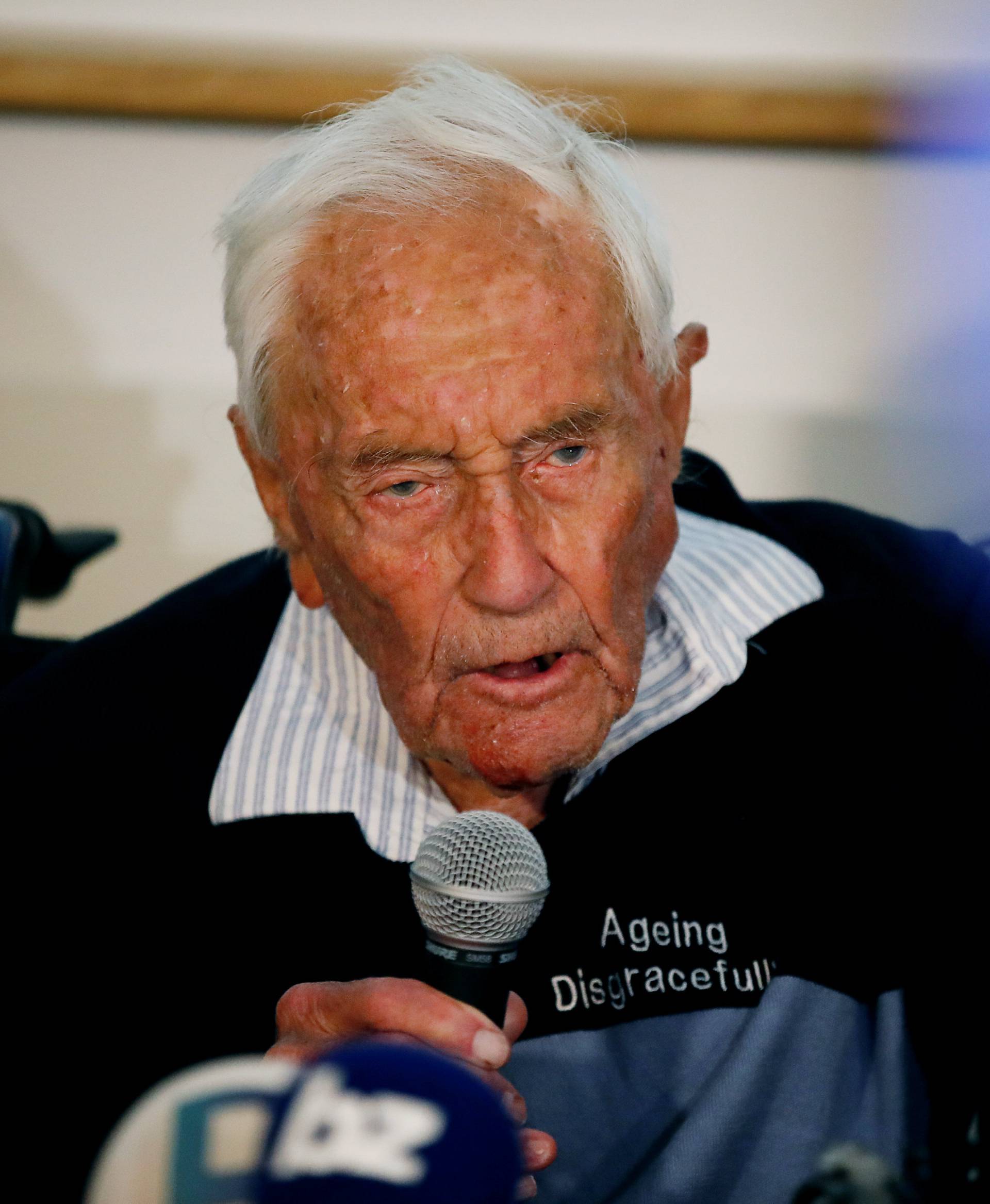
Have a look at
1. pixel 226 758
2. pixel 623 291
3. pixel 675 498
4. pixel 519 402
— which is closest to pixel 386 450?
pixel 519 402

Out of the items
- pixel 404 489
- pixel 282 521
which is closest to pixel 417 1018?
pixel 404 489

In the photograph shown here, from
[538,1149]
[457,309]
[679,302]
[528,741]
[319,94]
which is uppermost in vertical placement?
[319,94]

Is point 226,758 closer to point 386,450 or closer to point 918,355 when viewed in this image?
point 386,450

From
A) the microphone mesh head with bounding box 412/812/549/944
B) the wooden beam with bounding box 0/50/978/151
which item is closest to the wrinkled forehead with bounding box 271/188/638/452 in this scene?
the microphone mesh head with bounding box 412/812/549/944

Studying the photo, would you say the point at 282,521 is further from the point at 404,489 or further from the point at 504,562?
the point at 504,562

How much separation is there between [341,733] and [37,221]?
1493 millimetres

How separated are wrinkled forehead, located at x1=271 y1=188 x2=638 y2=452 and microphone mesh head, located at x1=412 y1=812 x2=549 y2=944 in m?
0.42

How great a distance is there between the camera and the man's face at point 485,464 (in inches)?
45.8

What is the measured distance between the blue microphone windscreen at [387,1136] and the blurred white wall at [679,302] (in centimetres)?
205

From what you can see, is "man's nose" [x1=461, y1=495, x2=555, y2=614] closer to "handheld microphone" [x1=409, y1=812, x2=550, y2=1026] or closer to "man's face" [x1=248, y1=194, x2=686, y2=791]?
"man's face" [x1=248, y1=194, x2=686, y2=791]

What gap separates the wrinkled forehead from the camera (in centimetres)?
116

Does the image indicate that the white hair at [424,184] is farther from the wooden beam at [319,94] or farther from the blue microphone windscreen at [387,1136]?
the wooden beam at [319,94]

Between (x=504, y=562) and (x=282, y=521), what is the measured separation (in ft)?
1.20

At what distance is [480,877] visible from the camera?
875 millimetres
